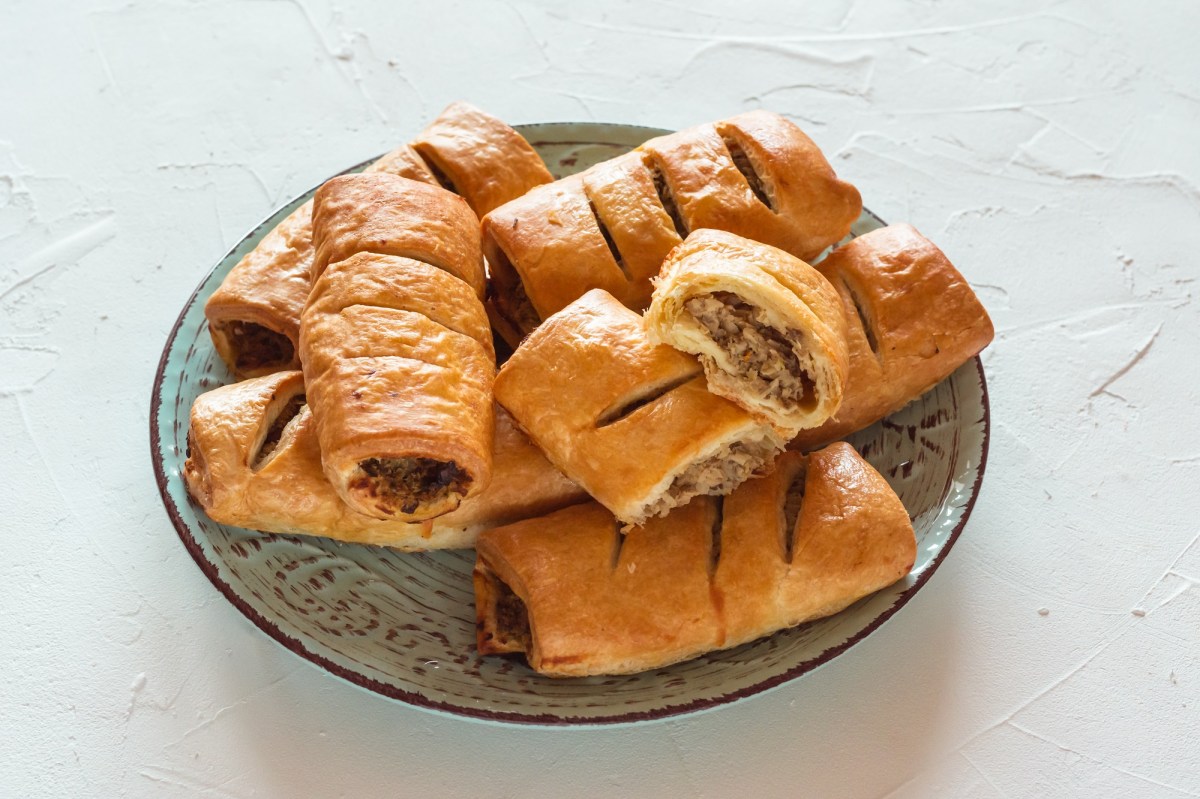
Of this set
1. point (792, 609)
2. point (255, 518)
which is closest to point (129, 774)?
point (255, 518)

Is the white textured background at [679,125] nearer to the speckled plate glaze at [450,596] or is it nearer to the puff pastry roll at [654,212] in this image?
the speckled plate glaze at [450,596]

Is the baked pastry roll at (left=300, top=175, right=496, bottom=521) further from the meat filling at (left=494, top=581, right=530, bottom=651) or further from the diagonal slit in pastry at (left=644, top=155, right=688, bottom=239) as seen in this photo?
the diagonal slit in pastry at (left=644, top=155, right=688, bottom=239)

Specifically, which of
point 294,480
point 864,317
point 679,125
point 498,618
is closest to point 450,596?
point 498,618

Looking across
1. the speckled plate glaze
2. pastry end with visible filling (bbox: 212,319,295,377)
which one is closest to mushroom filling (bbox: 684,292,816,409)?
the speckled plate glaze

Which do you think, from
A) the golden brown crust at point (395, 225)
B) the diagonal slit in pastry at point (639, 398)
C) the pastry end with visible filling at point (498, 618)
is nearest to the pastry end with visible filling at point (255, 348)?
the golden brown crust at point (395, 225)

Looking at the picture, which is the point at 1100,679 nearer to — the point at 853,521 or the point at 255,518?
the point at 853,521

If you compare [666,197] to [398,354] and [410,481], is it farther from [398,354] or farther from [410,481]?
[410,481]
